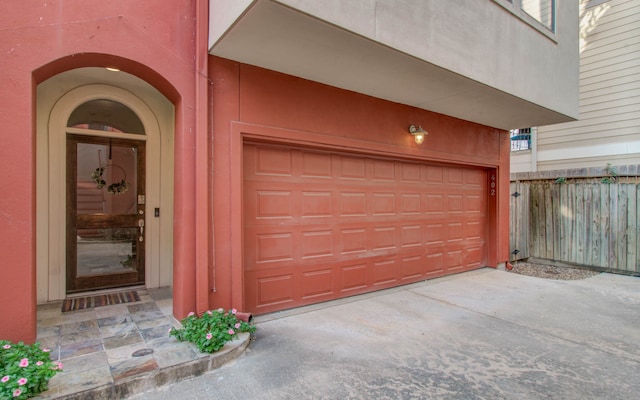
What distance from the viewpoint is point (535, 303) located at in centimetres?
485

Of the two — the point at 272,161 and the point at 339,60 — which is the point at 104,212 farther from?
the point at 339,60

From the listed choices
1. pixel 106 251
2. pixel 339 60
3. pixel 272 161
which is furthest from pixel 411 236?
pixel 106 251

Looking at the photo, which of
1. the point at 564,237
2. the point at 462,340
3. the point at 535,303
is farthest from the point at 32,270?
the point at 564,237

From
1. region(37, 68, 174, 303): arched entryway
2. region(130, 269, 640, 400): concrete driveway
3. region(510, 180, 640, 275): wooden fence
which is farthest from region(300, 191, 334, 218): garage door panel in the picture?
region(510, 180, 640, 275): wooden fence

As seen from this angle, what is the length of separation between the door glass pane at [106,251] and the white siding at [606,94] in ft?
32.8

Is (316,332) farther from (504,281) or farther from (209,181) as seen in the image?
(504,281)

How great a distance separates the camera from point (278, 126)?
4.02m

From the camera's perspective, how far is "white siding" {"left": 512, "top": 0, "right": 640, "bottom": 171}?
7766 millimetres

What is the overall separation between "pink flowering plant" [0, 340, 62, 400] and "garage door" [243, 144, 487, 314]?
204 cm

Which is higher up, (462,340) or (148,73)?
(148,73)

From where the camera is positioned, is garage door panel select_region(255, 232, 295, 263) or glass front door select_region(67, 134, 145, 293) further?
glass front door select_region(67, 134, 145, 293)

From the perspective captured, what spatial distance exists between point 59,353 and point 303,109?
3395mm

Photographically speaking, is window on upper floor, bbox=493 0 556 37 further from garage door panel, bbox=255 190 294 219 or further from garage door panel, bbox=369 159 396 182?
garage door panel, bbox=255 190 294 219

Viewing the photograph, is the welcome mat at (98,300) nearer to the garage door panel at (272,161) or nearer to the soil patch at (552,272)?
the garage door panel at (272,161)
